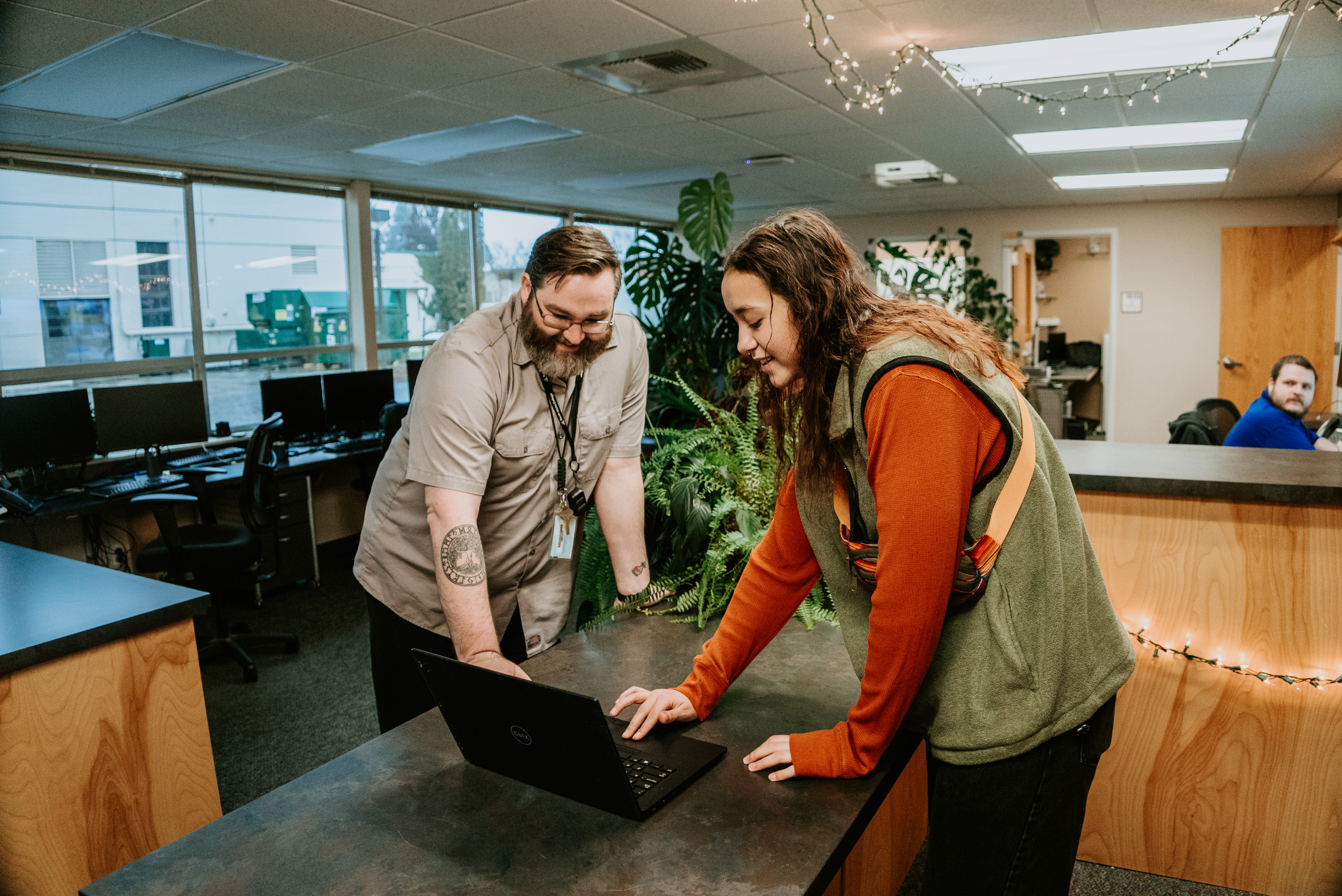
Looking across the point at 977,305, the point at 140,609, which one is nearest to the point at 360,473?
the point at 140,609

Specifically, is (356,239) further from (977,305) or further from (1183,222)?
(1183,222)

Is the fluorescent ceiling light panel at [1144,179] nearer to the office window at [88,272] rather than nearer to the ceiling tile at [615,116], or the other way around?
the ceiling tile at [615,116]

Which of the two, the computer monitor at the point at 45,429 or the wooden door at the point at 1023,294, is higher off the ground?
the wooden door at the point at 1023,294

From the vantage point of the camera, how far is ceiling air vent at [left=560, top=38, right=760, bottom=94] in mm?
3547

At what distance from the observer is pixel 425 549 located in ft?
6.35

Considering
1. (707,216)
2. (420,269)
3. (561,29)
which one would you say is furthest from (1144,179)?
(420,269)

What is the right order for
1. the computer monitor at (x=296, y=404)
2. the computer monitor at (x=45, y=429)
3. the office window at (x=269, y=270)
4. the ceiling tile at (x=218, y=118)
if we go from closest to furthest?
1. the ceiling tile at (x=218, y=118)
2. the computer monitor at (x=45, y=429)
3. the computer monitor at (x=296, y=404)
4. the office window at (x=269, y=270)

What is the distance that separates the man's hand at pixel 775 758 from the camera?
1185 mm

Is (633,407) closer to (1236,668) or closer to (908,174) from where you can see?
(1236,668)

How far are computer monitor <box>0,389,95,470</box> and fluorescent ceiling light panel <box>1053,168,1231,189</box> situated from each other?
276 inches

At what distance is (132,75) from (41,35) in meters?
0.58

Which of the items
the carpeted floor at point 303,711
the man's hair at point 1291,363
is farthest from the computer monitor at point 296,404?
the man's hair at point 1291,363

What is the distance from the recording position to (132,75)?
3539 mm

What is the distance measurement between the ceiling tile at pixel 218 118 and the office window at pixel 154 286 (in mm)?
1151
